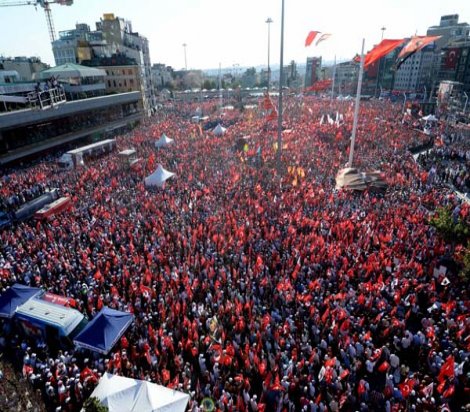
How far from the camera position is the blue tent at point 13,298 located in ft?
33.5

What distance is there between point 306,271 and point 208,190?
28.9ft

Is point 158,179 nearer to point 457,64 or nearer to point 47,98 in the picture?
point 47,98

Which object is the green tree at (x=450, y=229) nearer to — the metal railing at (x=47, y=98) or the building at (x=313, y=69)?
the metal railing at (x=47, y=98)

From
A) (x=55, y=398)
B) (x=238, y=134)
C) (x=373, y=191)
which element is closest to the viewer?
(x=55, y=398)

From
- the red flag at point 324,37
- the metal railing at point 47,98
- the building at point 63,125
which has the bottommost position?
the building at point 63,125

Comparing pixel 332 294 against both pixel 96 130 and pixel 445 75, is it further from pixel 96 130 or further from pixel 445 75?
pixel 445 75

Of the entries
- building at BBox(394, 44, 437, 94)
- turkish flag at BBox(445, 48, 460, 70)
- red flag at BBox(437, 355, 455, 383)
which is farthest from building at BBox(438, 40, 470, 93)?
red flag at BBox(437, 355, 455, 383)

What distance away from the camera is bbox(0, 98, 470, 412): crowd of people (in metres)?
8.00

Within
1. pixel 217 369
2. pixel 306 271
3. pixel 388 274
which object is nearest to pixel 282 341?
pixel 217 369

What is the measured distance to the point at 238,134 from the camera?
35.2 meters

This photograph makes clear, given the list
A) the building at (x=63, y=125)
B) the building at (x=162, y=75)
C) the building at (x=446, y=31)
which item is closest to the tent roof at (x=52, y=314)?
the building at (x=63, y=125)

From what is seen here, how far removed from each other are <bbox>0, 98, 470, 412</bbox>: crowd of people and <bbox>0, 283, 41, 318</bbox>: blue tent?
26.3 inches

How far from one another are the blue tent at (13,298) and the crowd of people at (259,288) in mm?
667

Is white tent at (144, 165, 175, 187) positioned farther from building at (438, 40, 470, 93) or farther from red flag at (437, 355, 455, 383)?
Result: building at (438, 40, 470, 93)
